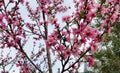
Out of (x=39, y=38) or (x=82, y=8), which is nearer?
(x=82, y=8)

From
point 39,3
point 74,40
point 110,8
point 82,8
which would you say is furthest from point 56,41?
point 39,3

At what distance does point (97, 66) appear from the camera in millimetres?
22688

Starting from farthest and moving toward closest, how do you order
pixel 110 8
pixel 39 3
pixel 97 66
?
pixel 97 66 < pixel 39 3 < pixel 110 8

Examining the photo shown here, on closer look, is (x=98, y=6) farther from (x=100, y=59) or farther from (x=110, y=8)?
(x=100, y=59)

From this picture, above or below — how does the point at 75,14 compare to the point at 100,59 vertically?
above

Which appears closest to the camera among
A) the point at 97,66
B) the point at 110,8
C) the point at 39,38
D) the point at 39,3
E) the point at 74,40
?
the point at 74,40

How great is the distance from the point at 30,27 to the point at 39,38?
519mm

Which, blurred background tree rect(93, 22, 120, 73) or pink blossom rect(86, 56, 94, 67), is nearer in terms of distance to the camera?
pink blossom rect(86, 56, 94, 67)

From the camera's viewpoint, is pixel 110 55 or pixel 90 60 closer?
pixel 90 60

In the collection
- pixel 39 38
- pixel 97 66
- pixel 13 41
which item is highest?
pixel 13 41

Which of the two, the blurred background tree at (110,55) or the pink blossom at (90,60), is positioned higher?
the pink blossom at (90,60)

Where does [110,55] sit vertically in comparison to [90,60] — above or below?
below

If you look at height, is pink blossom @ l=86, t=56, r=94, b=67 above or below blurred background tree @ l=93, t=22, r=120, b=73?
above

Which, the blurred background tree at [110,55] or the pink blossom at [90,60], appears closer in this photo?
the pink blossom at [90,60]
